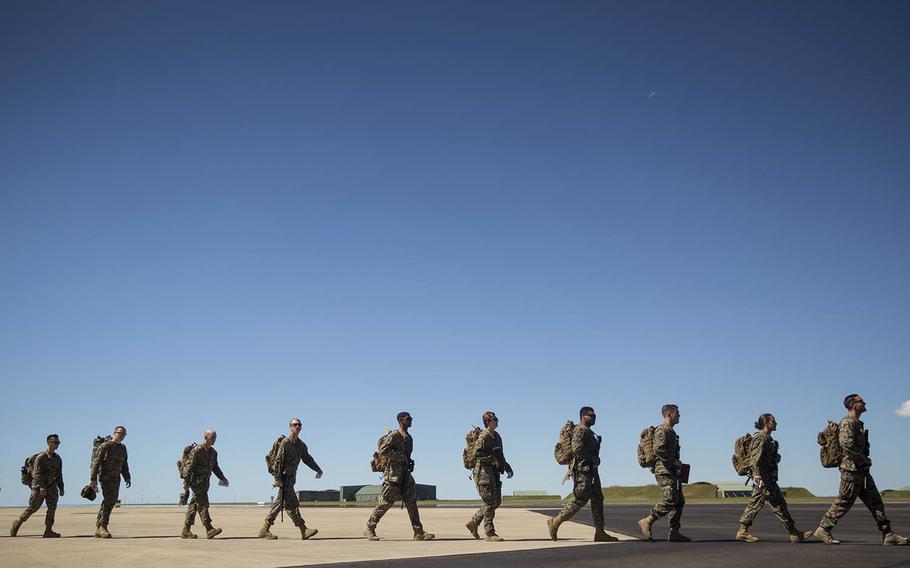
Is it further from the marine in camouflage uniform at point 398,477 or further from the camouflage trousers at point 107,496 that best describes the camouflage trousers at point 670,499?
the camouflage trousers at point 107,496

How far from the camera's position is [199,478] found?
16.1 m

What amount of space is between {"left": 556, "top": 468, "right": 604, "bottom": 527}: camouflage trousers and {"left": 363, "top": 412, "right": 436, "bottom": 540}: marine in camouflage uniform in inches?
114

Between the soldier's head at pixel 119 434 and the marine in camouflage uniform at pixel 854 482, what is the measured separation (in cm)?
1391

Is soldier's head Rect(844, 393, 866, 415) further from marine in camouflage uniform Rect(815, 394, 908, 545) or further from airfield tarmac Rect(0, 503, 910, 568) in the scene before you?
airfield tarmac Rect(0, 503, 910, 568)

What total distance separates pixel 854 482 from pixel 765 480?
1513 mm

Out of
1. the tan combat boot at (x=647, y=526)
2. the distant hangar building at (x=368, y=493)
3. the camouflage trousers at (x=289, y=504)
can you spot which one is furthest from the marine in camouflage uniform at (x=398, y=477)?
the distant hangar building at (x=368, y=493)

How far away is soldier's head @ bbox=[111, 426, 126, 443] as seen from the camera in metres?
16.6

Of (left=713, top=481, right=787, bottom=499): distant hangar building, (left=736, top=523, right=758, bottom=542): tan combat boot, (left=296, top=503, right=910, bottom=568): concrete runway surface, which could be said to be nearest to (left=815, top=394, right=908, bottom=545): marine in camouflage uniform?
(left=296, top=503, right=910, bottom=568): concrete runway surface

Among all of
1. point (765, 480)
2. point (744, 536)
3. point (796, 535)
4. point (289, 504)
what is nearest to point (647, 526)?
point (744, 536)

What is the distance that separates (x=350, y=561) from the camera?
35.9 ft

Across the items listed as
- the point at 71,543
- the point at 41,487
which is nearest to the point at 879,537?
the point at 71,543

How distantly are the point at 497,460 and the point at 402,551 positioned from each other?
2949 mm

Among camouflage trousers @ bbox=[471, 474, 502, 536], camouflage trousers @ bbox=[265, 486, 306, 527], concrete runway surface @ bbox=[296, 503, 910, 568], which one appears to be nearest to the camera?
concrete runway surface @ bbox=[296, 503, 910, 568]

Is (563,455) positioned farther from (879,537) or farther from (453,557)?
(879,537)
